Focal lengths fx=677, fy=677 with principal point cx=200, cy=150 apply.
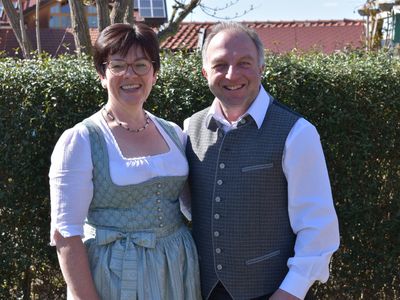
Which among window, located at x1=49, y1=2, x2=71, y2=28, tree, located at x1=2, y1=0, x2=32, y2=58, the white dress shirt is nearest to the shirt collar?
the white dress shirt

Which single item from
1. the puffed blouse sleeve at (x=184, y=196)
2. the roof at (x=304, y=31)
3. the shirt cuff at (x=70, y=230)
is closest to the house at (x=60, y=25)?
the roof at (x=304, y=31)

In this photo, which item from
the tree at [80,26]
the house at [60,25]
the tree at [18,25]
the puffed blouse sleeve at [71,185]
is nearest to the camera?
the puffed blouse sleeve at [71,185]

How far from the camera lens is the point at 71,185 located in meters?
2.38

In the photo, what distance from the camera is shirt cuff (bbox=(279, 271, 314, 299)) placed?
247cm

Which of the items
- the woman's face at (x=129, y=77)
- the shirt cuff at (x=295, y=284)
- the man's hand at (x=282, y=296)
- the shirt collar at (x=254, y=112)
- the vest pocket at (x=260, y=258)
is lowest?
the man's hand at (x=282, y=296)

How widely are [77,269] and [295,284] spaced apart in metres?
0.79

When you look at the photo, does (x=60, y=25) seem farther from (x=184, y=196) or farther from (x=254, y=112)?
(x=254, y=112)

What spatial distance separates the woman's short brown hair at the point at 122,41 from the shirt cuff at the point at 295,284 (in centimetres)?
97

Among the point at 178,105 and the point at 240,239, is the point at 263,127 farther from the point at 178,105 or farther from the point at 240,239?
the point at 178,105

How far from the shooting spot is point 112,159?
8.11 ft

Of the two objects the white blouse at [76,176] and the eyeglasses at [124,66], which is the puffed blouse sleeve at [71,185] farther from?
the eyeglasses at [124,66]

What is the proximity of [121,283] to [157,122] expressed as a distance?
27.5 inches

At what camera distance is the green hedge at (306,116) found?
3941mm

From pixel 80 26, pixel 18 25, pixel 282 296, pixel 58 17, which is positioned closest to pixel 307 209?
pixel 282 296
